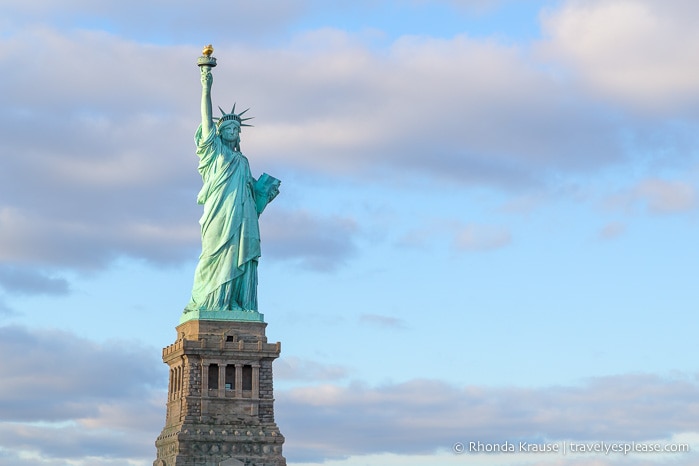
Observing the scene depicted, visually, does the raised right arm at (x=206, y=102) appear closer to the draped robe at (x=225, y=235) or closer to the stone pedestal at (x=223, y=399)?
the draped robe at (x=225, y=235)

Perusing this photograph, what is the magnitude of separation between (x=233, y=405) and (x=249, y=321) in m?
4.80

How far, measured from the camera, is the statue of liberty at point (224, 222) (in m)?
124

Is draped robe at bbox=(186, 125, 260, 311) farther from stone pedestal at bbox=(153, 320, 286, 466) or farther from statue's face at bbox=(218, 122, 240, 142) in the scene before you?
stone pedestal at bbox=(153, 320, 286, 466)

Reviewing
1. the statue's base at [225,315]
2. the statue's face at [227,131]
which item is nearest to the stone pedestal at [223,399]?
the statue's base at [225,315]

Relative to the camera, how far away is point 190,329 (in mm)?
123312

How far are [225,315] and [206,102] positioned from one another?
1236 centimetres

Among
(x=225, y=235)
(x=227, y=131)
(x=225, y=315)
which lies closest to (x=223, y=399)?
(x=225, y=315)

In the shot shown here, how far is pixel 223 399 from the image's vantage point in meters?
122

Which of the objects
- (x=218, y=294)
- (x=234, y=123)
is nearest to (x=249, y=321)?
(x=218, y=294)

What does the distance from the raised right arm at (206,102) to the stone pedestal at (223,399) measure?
11.2m

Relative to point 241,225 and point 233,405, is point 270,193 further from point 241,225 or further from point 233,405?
point 233,405

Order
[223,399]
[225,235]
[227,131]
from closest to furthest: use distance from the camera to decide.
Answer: [223,399], [225,235], [227,131]

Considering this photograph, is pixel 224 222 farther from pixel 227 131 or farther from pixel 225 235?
pixel 227 131

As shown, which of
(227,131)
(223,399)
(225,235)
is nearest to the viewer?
(223,399)
